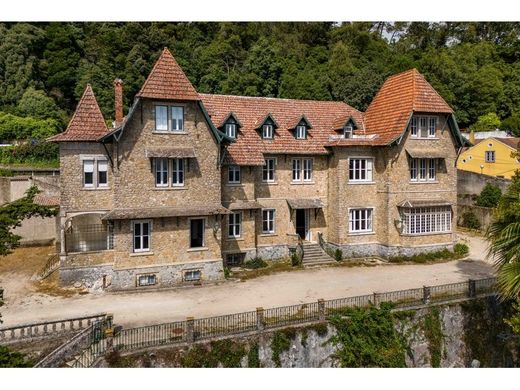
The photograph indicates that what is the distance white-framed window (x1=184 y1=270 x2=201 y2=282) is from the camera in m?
24.1

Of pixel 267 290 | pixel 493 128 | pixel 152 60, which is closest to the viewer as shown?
pixel 267 290

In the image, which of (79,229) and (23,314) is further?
(79,229)

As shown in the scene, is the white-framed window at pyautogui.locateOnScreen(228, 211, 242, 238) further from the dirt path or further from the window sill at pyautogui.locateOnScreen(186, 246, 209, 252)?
the dirt path

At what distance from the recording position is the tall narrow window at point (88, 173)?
2433 centimetres

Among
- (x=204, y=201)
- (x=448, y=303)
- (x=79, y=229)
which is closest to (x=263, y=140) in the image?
(x=204, y=201)

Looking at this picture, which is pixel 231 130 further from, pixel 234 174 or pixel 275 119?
pixel 275 119

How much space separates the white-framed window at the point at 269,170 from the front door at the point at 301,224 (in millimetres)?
3384

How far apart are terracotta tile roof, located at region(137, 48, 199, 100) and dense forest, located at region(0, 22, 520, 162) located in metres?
31.6

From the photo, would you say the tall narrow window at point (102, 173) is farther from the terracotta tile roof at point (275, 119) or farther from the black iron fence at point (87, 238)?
A: the terracotta tile roof at point (275, 119)

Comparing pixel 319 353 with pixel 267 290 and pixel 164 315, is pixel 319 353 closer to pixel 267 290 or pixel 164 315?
pixel 267 290

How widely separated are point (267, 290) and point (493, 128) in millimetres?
54243

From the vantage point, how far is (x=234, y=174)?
89.9 feet

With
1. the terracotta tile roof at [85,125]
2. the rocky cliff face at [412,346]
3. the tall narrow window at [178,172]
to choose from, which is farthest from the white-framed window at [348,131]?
the terracotta tile roof at [85,125]

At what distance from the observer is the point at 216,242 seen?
2475cm
